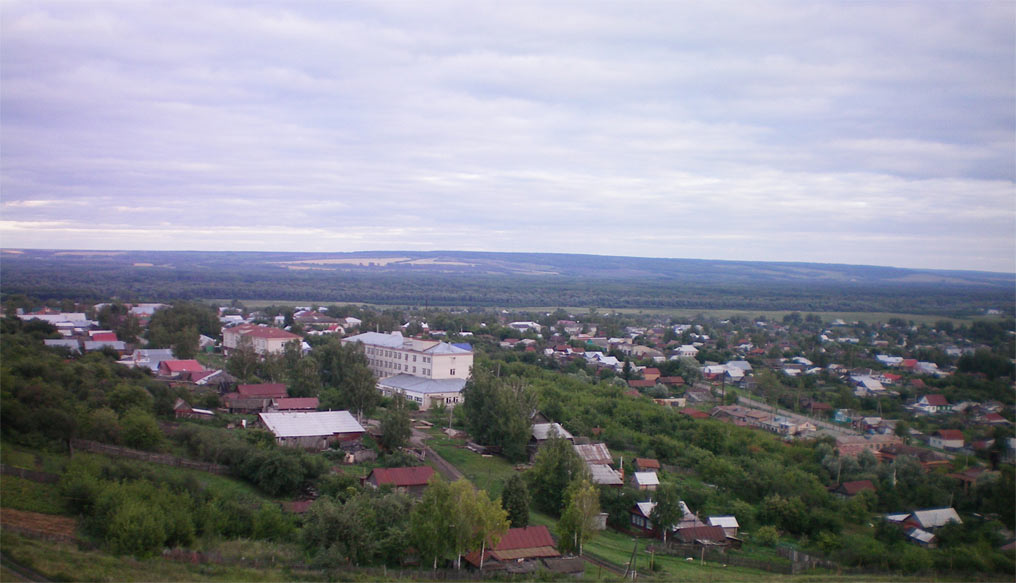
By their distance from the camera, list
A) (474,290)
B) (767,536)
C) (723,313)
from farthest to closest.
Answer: (474,290), (723,313), (767,536)

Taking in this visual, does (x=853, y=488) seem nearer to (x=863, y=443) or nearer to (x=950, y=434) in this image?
(x=863, y=443)

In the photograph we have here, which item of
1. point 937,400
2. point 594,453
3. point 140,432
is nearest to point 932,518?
point 594,453

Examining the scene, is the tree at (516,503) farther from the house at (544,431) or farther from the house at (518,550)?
the house at (544,431)

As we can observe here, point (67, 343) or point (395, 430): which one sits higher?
point (67, 343)

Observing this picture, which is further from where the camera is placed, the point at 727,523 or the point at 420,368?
the point at 420,368

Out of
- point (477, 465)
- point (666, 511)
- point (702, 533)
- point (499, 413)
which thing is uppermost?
point (499, 413)

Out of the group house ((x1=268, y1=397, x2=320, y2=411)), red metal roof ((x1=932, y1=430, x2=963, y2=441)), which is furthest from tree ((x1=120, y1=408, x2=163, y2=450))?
red metal roof ((x1=932, y1=430, x2=963, y2=441))

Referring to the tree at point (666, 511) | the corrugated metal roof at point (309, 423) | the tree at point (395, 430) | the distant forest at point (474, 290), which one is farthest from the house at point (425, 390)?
the distant forest at point (474, 290)
